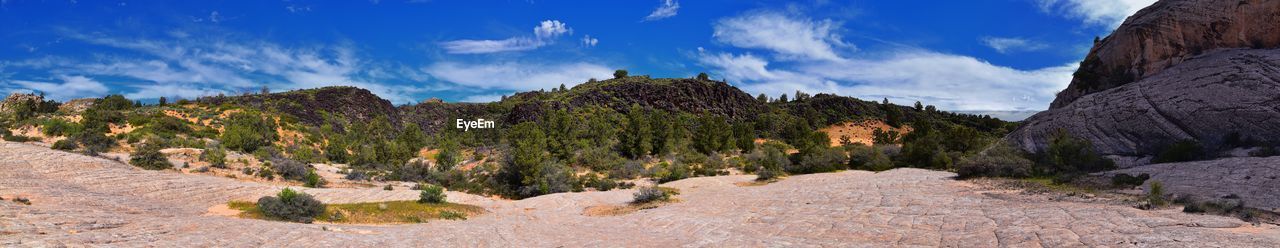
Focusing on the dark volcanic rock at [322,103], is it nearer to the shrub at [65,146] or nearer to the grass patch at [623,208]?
the shrub at [65,146]

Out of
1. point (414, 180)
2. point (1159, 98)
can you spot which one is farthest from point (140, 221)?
point (1159, 98)

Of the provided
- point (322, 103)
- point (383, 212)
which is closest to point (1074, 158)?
point (383, 212)

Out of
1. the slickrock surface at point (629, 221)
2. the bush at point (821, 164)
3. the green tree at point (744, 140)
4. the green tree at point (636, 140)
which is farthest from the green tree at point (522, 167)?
the green tree at point (744, 140)

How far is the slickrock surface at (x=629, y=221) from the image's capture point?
10617 millimetres

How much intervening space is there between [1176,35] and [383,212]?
51.3 metres

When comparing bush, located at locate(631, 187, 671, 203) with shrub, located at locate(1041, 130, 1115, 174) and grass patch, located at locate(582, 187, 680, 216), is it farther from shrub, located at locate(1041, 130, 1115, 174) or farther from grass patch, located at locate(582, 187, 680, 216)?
shrub, located at locate(1041, 130, 1115, 174)

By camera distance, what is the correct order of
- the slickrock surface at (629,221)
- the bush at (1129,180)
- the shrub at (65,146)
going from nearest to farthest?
the slickrock surface at (629,221), the bush at (1129,180), the shrub at (65,146)

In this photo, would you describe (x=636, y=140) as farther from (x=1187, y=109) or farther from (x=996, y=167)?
(x=1187, y=109)

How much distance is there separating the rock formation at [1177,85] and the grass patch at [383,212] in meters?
35.4

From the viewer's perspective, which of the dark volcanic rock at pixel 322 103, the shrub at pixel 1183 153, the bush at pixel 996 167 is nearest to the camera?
the shrub at pixel 1183 153

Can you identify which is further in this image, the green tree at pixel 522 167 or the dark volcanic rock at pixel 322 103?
the dark volcanic rock at pixel 322 103

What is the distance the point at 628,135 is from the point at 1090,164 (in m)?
36.6

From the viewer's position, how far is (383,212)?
65.9 feet

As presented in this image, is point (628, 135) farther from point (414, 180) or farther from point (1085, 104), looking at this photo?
point (1085, 104)
